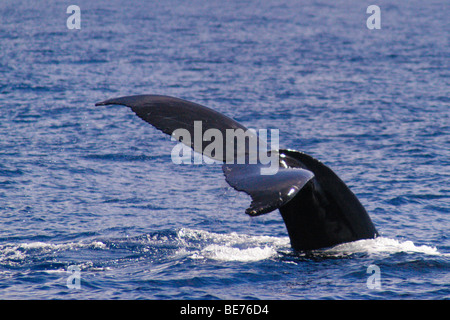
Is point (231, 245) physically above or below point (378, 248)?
below

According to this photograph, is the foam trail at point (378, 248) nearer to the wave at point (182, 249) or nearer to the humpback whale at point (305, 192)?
the wave at point (182, 249)

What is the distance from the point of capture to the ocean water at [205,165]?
29.9ft

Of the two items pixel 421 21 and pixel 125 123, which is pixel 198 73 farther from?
pixel 421 21

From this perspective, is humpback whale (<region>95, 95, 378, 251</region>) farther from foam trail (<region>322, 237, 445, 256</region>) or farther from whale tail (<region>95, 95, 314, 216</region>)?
foam trail (<region>322, 237, 445, 256</region>)

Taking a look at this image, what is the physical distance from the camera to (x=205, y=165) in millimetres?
15977

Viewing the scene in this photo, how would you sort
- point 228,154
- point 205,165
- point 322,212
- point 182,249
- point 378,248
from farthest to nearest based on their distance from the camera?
point 205,165, point 182,249, point 378,248, point 322,212, point 228,154

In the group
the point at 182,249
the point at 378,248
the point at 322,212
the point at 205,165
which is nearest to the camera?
the point at 322,212

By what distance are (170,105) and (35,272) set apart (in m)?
2.48

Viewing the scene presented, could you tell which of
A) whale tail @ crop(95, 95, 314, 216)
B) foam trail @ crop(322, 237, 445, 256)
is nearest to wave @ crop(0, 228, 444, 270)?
foam trail @ crop(322, 237, 445, 256)

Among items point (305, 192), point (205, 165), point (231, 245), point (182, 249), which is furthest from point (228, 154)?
point (205, 165)

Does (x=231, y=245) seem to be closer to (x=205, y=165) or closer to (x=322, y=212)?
(x=322, y=212)

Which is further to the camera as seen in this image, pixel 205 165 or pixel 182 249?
pixel 205 165

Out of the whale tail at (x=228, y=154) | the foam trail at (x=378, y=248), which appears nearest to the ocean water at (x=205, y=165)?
the foam trail at (x=378, y=248)

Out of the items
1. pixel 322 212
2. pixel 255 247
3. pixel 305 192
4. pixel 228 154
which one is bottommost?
pixel 255 247
